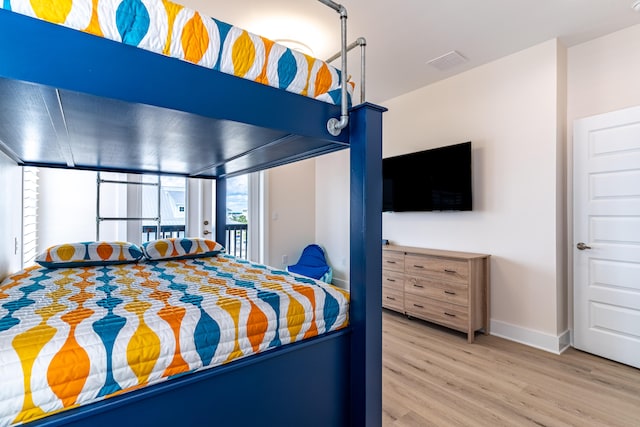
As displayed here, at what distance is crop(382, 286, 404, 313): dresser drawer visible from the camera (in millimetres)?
3303

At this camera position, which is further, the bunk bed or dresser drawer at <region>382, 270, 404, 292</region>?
dresser drawer at <region>382, 270, 404, 292</region>

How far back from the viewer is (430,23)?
2.32m

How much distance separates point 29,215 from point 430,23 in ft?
11.8

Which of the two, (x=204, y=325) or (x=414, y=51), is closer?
(x=204, y=325)

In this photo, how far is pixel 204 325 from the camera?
106 centimetres

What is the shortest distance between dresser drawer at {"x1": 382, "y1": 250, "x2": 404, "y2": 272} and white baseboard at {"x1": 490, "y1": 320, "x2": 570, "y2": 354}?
38.1 inches

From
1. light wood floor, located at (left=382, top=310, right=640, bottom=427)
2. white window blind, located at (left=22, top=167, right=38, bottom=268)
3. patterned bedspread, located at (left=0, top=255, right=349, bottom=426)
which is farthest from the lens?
white window blind, located at (left=22, top=167, right=38, bottom=268)

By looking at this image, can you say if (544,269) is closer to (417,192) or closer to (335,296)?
(417,192)

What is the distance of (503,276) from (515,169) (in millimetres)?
971

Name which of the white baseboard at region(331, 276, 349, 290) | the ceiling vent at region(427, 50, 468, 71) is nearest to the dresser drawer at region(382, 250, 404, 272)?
the white baseboard at region(331, 276, 349, 290)

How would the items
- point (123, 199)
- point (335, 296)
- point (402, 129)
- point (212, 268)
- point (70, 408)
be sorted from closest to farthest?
point (70, 408)
point (335, 296)
point (212, 268)
point (123, 199)
point (402, 129)

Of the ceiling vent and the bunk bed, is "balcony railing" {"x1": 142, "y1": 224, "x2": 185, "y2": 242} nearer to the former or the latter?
the bunk bed

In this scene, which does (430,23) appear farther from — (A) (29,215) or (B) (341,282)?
(A) (29,215)

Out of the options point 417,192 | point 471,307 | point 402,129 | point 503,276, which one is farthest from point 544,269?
point 402,129
